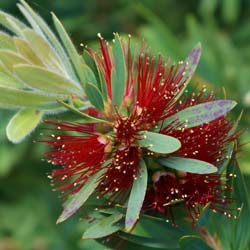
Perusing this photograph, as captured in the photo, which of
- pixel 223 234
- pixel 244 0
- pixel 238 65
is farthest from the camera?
pixel 244 0

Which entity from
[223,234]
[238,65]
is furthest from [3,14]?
[238,65]

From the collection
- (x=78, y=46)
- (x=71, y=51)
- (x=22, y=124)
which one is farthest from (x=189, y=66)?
(x=78, y=46)

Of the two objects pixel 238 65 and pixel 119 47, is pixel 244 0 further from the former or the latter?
pixel 119 47

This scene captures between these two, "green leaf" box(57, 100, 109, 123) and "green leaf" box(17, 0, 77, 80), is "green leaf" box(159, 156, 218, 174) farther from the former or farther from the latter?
"green leaf" box(17, 0, 77, 80)

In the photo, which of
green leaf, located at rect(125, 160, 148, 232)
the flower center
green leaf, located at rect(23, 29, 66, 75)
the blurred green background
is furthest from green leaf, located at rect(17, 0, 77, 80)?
the blurred green background

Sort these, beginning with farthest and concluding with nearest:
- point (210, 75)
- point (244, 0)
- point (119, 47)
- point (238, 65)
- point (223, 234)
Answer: point (244, 0) < point (238, 65) < point (210, 75) < point (223, 234) < point (119, 47)

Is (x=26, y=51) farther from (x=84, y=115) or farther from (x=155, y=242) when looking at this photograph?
(x=155, y=242)

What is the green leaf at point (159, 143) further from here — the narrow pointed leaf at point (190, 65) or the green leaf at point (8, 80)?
the green leaf at point (8, 80)
